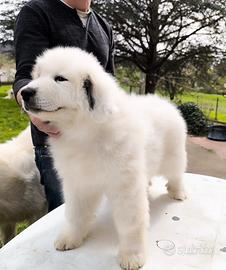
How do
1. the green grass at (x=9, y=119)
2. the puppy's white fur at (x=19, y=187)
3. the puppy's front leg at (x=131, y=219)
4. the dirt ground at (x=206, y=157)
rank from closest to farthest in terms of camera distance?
the puppy's front leg at (x=131, y=219), the puppy's white fur at (x=19, y=187), the dirt ground at (x=206, y=157), the green grass at (x=9, y=119)

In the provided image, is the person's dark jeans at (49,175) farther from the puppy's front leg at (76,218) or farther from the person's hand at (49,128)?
the person's hand at (49,128)

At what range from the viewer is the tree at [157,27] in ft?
25.3

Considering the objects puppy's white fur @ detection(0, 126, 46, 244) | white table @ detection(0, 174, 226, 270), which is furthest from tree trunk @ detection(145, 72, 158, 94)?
white table @ detection(0, 174, 226, 270)

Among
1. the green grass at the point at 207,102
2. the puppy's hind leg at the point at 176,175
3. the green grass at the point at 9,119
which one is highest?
the puppy's hind leg at the point at 176,175

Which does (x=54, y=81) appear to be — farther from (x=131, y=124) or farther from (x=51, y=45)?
(x=51, y=45)

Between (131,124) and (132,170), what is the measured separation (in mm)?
165

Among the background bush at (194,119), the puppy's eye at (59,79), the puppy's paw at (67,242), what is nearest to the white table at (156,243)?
the puppy's paw at (67,242)

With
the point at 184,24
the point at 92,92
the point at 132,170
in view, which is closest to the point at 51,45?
the point at 92,92

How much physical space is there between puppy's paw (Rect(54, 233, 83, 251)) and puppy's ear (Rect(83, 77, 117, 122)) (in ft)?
1.73

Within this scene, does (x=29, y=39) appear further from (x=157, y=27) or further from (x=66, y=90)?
(x=157, y=27)

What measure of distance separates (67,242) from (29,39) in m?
0.89

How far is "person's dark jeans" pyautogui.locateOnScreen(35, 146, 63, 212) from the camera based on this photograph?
6.25 feet

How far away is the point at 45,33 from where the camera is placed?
1706 millimetres

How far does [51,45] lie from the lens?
1736 millimetres
